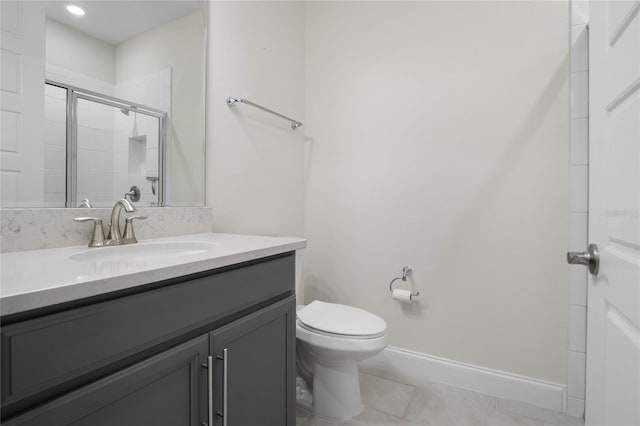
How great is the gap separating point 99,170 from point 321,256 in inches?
55.6

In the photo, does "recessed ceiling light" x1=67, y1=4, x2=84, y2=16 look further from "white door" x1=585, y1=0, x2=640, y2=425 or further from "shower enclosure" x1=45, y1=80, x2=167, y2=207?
"white door" x1=585, y1=0, x2=640, y2=425

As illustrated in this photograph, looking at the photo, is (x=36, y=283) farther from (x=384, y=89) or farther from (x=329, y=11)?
(x=329, y=11)

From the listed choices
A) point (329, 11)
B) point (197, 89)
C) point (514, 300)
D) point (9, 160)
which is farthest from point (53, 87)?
point (514, 300)

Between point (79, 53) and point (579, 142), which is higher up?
point (79, 53)

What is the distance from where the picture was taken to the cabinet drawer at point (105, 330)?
1.71ft

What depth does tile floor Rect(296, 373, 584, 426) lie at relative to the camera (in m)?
1.48

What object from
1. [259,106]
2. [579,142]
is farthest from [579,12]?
[259,106]

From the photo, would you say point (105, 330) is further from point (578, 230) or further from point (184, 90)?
point (578, 230)

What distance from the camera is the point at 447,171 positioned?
1.82m

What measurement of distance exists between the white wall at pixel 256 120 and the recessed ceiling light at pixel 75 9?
1.86ft

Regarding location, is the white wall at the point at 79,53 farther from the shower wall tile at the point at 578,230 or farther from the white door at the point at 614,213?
the shower wall tile at the point at 578,230

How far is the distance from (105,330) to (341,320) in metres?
1.09

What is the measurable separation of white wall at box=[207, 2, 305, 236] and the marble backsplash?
31 centimetres

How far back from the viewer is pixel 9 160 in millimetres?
954
